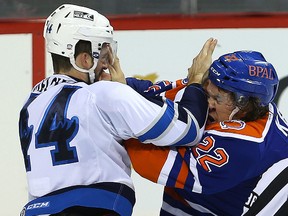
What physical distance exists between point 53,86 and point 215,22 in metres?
1.41

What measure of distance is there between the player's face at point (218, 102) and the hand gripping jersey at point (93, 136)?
46 mm

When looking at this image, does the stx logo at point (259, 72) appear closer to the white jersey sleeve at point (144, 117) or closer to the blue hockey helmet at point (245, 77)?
the blue hockey helmet at point (245, 77)

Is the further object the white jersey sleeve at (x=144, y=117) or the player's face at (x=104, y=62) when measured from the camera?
the player's face at (x=104, y=62)

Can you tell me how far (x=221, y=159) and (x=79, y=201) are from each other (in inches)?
14.0

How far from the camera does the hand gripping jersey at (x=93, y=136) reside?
195cm

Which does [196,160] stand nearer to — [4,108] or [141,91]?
[141,91]

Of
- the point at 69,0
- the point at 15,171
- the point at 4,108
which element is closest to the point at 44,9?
the point at 69,0

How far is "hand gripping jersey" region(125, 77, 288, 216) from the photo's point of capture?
1.98 meters

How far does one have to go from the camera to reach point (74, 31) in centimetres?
209

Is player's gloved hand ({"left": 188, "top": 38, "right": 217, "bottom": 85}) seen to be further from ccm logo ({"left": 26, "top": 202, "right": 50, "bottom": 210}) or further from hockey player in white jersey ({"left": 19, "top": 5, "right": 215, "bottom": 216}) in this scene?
ccm logo ({"left": 26, "top": 202, "right": 50, "bottom": 210})

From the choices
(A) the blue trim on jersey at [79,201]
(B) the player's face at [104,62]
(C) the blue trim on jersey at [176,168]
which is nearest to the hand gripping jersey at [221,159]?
(C) the blue trim on jersey at [176,168]

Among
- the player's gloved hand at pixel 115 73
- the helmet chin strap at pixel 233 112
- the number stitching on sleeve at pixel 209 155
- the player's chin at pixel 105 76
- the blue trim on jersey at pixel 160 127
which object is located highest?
the player's gloved hand at pixel 115 73

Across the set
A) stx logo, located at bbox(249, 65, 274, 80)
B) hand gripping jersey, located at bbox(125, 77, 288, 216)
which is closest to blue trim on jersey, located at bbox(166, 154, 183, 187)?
hand gripping jersey, located at bbox(125, 77, 288, 216)

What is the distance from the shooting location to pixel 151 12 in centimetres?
348
